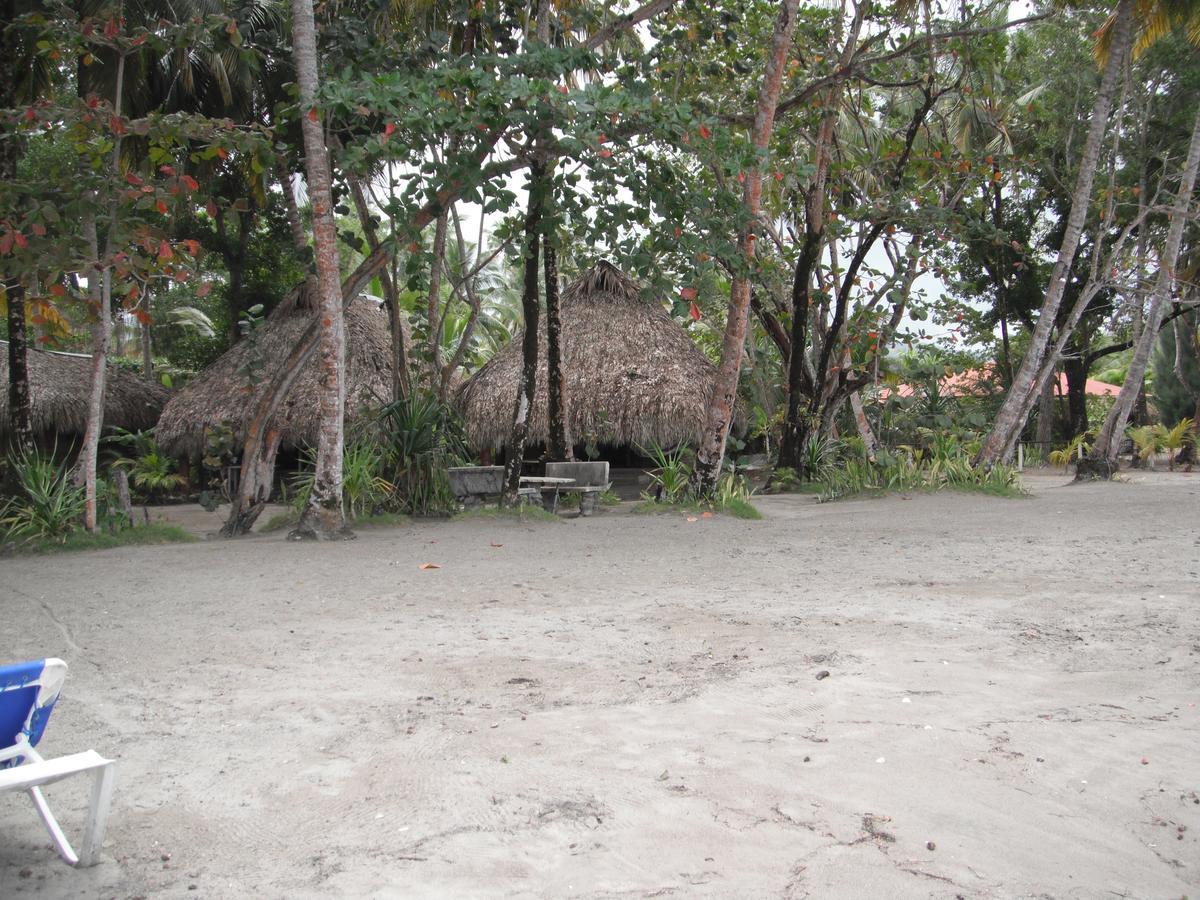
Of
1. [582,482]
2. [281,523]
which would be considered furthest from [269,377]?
[582,482]

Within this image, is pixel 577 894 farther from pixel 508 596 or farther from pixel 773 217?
pixel 773 217

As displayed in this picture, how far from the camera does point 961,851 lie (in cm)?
312

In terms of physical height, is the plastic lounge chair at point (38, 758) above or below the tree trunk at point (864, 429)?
below

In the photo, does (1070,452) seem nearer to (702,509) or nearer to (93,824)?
(702,509)

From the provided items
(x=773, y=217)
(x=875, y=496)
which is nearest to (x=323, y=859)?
(x=875, y=496)

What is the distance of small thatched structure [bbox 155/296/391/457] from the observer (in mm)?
17188

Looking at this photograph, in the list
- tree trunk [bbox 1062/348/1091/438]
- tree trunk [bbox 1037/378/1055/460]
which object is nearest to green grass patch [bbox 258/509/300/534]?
tree trunk [bbox 1062/348/1091/438]

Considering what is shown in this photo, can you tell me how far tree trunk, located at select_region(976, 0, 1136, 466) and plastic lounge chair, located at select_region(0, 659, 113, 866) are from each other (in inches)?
511

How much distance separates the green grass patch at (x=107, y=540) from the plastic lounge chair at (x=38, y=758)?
7132mm

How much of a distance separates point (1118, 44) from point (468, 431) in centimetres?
1062

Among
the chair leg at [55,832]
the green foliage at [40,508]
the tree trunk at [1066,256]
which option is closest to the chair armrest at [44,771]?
the chair leg at [55,832]

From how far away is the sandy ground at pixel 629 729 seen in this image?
3043mm

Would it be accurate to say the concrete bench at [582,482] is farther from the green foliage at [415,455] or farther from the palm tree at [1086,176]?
the palm tree at [1086,176]

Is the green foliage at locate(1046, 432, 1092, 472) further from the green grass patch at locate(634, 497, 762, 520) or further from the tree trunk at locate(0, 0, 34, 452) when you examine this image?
the tree trunk at locate(0, 0, 34, 452)
